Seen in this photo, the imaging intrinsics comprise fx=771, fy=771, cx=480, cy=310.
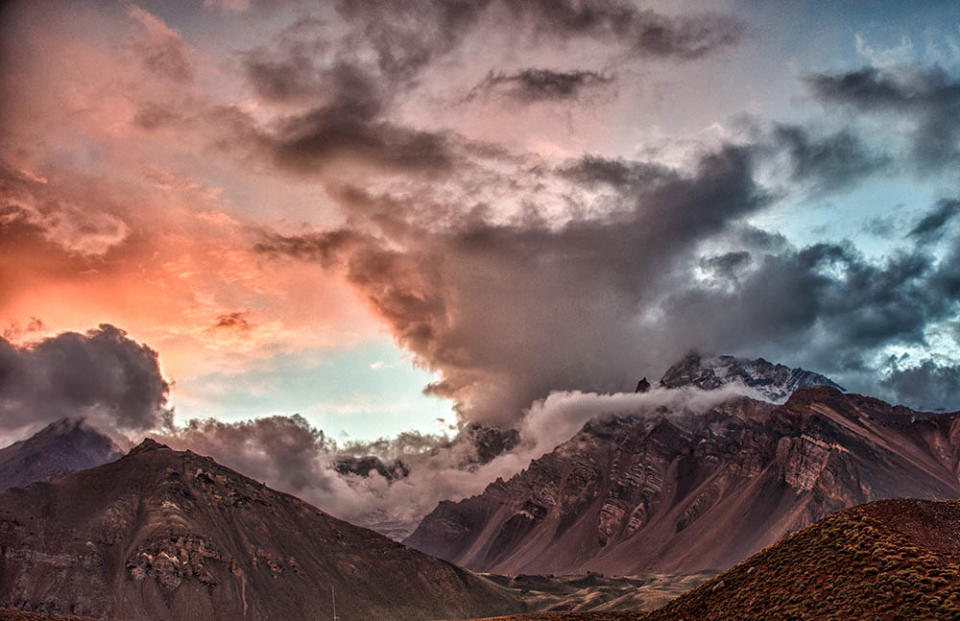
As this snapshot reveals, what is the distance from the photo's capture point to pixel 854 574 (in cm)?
6438

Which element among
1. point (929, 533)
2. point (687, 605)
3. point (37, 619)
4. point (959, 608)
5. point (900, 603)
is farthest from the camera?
point (37, 619)

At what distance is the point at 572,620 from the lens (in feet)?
317

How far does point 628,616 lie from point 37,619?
73.7 metres

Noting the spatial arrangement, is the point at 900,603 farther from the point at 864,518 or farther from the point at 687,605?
the point at 687,605

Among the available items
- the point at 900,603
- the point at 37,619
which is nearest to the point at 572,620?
the point at 900,603

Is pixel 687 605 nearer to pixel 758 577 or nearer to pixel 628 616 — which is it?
pixel 758 577

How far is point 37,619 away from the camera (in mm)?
93000

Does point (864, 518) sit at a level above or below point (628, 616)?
above

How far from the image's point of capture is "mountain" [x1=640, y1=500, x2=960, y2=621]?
193ft

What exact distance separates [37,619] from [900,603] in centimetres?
9324

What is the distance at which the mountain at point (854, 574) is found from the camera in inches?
2313

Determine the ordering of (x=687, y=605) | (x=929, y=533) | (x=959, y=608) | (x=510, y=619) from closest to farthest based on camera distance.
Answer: (x=959, y=608), (x=929, y=533), (x=687, y=605), (x=510, y=619)

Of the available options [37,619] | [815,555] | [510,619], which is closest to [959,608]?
[815,555]

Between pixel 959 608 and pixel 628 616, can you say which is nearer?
pixel 959 608
